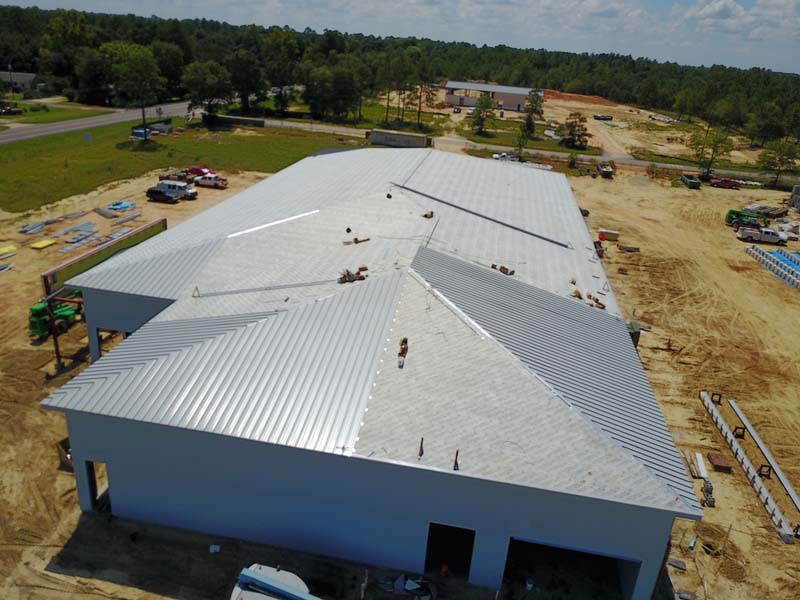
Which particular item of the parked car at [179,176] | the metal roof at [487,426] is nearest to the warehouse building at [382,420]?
the metal roof at [487,426]

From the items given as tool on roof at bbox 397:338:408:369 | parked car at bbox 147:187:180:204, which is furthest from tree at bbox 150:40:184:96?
tool on roof at bbox 397:338:408:369

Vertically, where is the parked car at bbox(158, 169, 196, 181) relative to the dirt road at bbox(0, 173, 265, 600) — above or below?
above

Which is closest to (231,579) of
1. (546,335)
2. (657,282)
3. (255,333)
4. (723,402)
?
(255,333)

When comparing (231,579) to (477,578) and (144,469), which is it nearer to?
(144,469)

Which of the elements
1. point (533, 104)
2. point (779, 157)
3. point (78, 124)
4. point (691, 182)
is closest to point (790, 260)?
point (691, 182)

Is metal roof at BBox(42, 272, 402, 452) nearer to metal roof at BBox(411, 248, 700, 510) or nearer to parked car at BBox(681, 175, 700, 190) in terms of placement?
metal roof at BBox(411, 248, 700, 510)
